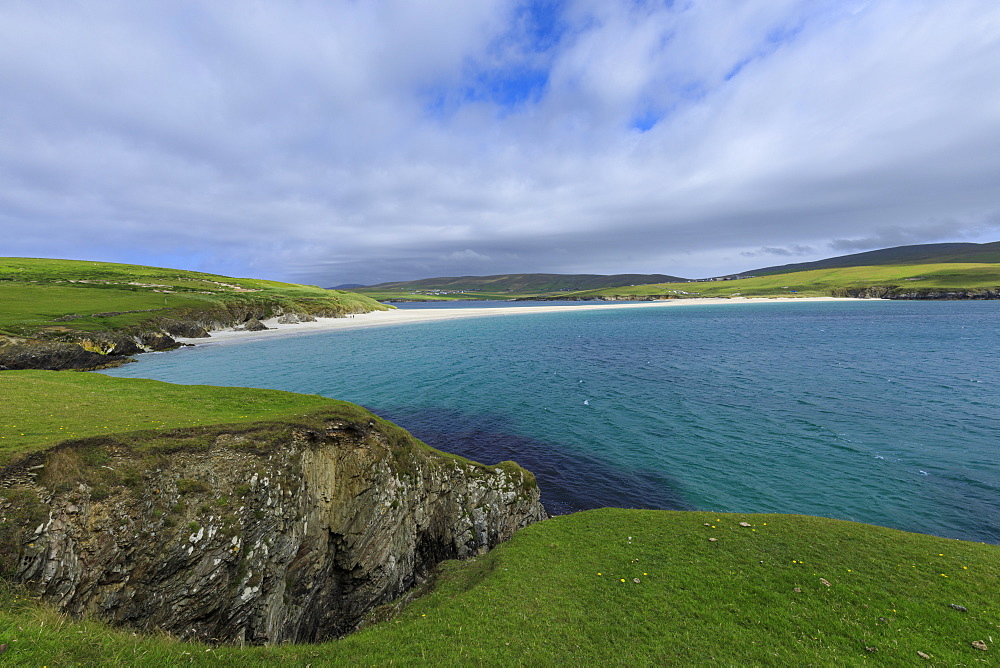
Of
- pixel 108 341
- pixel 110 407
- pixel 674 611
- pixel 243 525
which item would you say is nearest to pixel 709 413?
pixel 674 611

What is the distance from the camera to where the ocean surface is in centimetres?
2511

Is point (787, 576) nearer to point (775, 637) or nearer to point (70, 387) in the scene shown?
point (775, 637)

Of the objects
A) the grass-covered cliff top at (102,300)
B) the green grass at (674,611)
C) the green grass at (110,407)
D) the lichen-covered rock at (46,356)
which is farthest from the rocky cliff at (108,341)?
the green grass at (674,611)

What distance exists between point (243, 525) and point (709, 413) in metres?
41.5

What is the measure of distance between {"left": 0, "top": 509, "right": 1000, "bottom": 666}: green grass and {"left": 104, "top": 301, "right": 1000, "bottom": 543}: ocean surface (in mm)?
8736

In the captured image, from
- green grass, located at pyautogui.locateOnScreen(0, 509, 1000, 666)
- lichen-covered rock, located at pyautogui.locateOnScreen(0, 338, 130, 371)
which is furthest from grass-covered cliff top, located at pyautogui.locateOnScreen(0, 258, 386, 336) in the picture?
green grass, located at pyautogui.locateOnScreen(0, 509, 1000, 666)

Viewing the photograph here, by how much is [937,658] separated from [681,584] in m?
6.34

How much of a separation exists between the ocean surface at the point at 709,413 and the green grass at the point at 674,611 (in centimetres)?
874

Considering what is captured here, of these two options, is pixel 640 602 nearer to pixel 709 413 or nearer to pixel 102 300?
pixel 709 413

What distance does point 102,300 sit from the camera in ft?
301

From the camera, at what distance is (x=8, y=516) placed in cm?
1095

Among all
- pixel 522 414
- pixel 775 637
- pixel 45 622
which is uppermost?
pixel 45 622

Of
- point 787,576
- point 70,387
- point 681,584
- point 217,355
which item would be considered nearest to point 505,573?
point 681,584

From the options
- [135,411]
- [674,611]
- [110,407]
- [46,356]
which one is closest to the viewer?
[674,611]
